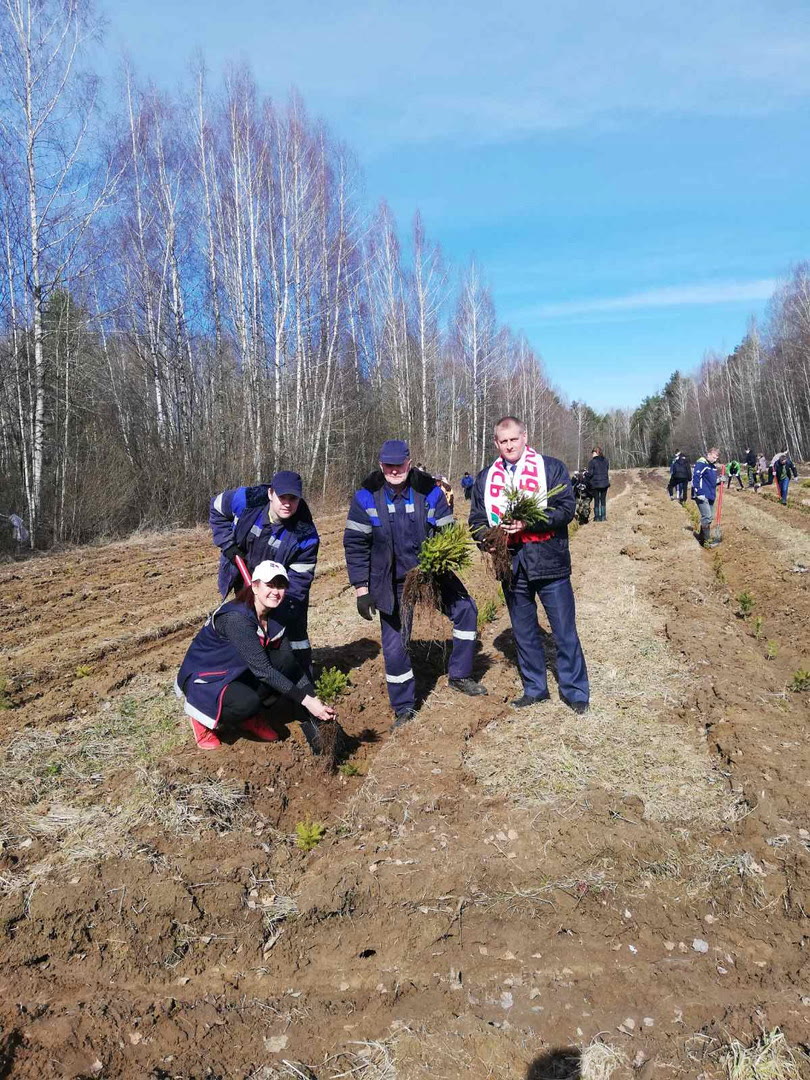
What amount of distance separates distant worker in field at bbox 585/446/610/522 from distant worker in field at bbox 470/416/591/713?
1246 centimetres

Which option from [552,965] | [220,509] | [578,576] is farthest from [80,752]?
[578,576]

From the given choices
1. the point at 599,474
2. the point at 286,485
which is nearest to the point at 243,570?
the point at 286,485

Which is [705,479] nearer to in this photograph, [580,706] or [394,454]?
[580,706]

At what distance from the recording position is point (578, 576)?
36.0 feet

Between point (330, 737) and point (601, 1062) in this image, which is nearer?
point (601, 1062)

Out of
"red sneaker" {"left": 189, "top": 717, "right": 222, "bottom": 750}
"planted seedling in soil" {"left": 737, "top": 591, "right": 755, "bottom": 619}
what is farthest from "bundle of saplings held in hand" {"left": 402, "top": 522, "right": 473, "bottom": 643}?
"planted seedling in soil" {"left": 737, "top": 591, "right": 755, "bottom": 619}

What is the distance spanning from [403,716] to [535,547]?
5.36ft

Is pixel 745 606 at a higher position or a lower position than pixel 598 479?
lower

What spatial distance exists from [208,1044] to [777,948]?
2.27 meters

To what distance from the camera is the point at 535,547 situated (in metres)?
5.03

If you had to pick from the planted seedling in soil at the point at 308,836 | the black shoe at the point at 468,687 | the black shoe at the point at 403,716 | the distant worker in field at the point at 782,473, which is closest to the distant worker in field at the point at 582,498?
the distant worker in field at the point at 782,473

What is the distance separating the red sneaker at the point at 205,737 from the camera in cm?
465

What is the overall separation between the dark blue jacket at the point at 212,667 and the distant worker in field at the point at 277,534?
17.5 inches

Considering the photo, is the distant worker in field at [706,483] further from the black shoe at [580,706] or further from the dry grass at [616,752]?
the black shoe at [580,706]
